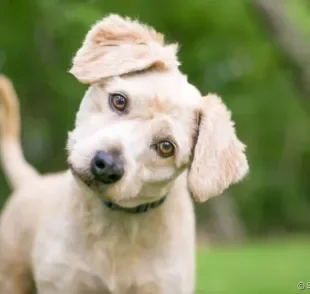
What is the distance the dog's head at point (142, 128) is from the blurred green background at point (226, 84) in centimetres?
206

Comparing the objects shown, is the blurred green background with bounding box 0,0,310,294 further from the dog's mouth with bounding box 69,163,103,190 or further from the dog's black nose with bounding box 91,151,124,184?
the dog's black nose with bounding box 91,151,124,184

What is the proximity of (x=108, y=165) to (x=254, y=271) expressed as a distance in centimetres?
533

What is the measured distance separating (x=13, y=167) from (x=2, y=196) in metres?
13.2

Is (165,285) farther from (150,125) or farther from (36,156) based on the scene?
(36,156)

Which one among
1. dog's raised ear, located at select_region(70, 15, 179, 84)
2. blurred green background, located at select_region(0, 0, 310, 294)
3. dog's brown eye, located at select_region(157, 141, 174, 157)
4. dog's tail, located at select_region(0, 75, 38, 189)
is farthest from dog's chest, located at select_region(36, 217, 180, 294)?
blurred green background, located at select_region(0, 0, 310, 294)

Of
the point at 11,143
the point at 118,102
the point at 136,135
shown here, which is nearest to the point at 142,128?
the point at 136,135

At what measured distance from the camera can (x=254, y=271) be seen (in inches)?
353

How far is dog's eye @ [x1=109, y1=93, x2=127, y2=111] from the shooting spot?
411 cm

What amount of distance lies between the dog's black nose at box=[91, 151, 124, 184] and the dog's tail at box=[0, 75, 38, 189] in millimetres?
1691

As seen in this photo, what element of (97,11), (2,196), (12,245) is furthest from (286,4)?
(2,196)

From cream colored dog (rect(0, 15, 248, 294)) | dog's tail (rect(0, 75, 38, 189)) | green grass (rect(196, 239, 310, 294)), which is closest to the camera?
cream colored dog (rect(0, 15, 248, 294))

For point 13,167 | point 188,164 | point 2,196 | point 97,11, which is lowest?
point 2,196

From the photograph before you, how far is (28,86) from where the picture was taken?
15.6 meters

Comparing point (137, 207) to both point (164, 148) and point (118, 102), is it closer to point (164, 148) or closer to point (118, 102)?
point (164, 148)
